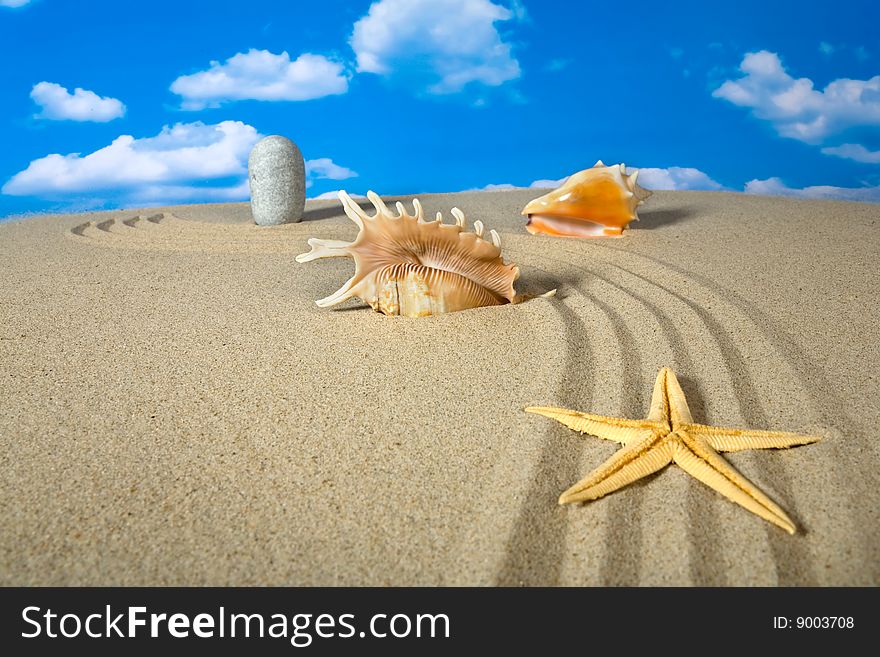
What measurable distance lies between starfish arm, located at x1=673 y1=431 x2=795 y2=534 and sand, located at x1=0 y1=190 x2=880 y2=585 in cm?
6

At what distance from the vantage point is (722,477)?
182 cm

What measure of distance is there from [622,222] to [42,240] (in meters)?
5.22

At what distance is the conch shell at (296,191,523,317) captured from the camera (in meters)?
3.12

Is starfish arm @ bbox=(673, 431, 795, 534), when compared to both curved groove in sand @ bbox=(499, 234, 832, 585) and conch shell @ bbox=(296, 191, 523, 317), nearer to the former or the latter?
curved groove in sand @ bbox=(499, 234, 832, 585)

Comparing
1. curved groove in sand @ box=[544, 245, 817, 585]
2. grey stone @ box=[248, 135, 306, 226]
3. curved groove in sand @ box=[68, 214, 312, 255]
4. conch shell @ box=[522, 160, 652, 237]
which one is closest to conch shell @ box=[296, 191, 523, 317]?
curved groove in sand @ box=[544, 245, 817, 585]

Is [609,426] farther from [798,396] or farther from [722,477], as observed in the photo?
[798,396]

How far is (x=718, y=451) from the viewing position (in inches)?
78.2

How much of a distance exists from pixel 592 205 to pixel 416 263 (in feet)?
7.74

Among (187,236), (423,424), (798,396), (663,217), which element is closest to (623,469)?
(423,424)
